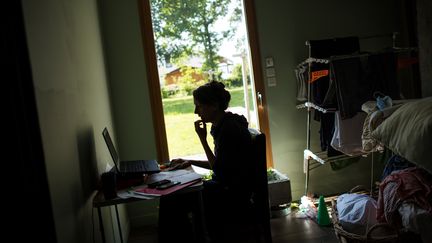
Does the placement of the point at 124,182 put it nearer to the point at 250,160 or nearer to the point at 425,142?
the point at 250,160

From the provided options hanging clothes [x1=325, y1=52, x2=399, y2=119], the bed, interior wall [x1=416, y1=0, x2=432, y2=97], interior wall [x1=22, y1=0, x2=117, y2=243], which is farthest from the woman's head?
interior wall [x1=416, y1=0, x2=432, y2=97]

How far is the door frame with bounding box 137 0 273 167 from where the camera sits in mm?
3336

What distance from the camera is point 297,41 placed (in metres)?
3.52

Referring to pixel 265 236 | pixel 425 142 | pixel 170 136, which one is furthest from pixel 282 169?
pixel 425 142

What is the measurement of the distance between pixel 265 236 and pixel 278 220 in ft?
3.50

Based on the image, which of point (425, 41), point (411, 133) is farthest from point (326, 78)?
A: point (411, 133)

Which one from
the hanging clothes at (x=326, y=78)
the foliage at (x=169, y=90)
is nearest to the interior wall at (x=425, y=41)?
the hanging clothes at (x=326, y=78)

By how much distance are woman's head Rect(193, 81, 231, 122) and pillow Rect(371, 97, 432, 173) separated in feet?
2.80

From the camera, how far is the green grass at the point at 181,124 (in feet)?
11.5

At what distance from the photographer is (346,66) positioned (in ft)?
Result: 9.41

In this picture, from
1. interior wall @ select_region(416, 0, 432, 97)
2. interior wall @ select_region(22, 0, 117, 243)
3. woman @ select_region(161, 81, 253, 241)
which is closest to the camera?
interior wall @ select_region(22, 0, 117, 243)

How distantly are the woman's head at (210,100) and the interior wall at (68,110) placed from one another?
1.98ft

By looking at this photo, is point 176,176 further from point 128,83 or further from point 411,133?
point 128,83

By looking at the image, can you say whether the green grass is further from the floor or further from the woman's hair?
the woman's hair
